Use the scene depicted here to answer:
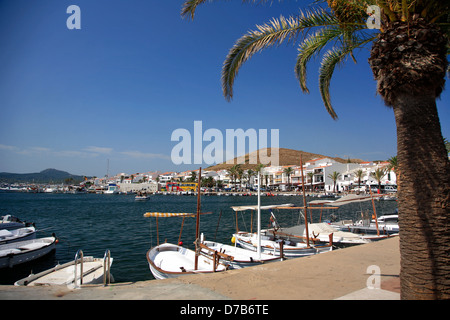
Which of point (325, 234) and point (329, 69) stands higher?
point (329, 69)

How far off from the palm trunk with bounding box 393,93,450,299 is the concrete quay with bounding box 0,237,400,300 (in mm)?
1381

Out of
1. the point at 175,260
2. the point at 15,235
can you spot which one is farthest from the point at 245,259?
the point at 15,235

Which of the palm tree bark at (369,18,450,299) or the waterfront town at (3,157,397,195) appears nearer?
the palm tree bark at (369,18,450,299)

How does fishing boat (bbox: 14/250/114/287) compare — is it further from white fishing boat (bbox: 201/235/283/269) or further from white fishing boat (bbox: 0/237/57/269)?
white fishing boat (bbox: 0/237/57/269)

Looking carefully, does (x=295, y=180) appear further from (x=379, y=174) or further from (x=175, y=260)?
(x=175, y=260)

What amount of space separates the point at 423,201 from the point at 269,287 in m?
3.63

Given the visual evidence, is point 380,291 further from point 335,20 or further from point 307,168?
point 307,168

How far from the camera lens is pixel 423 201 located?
378cm

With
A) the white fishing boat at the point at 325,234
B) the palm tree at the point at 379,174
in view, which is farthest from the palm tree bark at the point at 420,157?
the palm tree at the point at 379,174

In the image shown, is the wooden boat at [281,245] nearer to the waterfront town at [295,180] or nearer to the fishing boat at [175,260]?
the fishing boat at [175,260]

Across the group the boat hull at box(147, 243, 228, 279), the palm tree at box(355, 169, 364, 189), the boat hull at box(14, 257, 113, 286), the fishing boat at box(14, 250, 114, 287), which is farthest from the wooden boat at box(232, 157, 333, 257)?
the palm tree at box(355, 169, 364, 189)

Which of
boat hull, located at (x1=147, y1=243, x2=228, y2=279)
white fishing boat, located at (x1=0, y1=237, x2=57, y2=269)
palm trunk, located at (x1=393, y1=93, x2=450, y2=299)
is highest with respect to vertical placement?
palm trunk, located at (x1=393, y1=93, x2=450, y2=299)

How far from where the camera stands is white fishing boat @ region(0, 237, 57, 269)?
14.4 m
